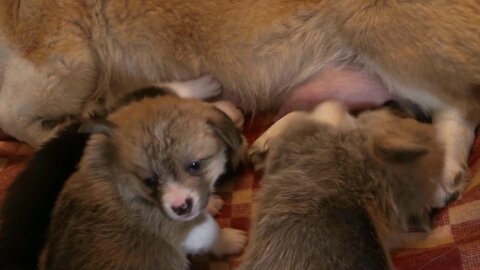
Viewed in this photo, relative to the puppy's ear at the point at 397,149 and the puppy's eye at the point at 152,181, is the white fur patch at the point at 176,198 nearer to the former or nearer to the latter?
the puppy's eye at the point at 152,181

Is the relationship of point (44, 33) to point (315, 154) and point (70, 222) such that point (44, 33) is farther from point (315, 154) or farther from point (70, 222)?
point (315, 154)

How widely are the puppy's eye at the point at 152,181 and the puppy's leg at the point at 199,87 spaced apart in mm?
603

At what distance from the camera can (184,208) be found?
1.69 metres

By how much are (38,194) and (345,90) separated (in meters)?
1.07

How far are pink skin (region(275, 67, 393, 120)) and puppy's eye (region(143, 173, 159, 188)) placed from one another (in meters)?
0.76

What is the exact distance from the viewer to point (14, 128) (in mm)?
2484

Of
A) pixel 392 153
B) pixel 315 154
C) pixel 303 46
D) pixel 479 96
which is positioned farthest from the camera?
pixel 303 46

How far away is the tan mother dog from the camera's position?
207cm

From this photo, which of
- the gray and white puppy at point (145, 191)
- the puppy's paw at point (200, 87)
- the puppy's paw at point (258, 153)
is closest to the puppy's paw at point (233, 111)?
the puppy's paw at point (200, 87)

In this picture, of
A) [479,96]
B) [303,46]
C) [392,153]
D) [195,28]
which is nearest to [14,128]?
[195,28]

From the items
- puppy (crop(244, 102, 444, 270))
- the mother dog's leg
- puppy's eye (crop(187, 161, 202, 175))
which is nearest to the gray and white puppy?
puppy's eye (crop(187, 161, 202, 175))

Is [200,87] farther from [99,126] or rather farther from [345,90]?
[99,126]

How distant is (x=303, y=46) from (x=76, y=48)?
0.83 meters

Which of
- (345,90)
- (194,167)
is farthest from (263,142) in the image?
(194,167)
